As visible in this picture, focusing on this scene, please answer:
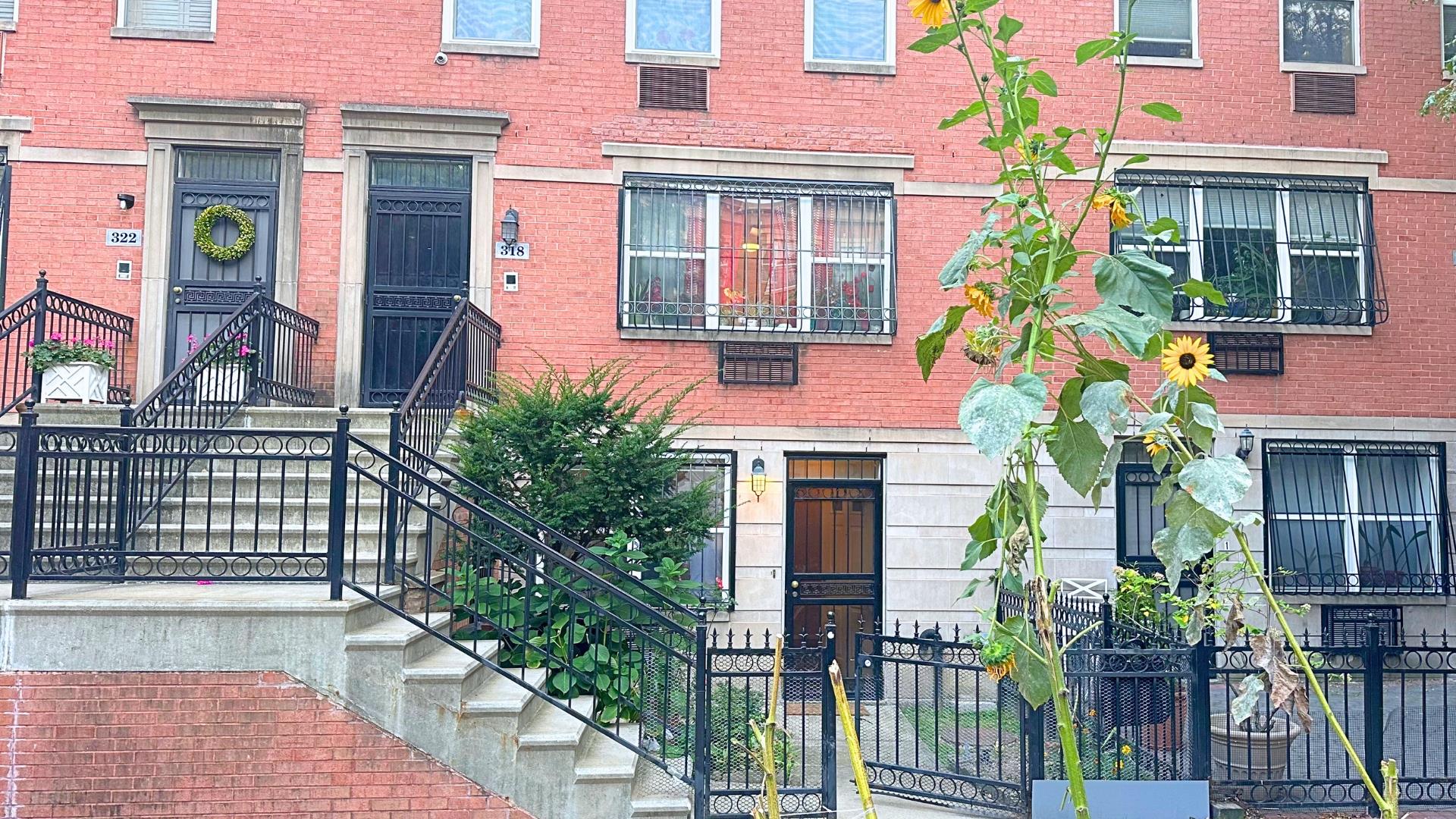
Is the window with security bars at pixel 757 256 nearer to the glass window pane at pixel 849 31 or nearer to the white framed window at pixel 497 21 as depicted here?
the glass window pane at pixel 849 31

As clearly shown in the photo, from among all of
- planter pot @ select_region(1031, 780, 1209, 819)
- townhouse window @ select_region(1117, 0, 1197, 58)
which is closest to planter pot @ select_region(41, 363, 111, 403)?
planter pot @ select_region(1031, 780, 1209, 819)

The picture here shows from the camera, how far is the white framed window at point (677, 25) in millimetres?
11422

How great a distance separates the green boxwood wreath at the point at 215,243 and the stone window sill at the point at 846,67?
6.34m

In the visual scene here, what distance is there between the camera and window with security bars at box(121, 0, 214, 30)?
10875 mm

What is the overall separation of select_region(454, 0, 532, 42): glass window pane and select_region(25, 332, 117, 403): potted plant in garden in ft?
16.7

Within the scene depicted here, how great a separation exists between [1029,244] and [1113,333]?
32 centimetres

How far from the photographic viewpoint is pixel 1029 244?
2625mm

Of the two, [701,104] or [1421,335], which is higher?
[701,104]

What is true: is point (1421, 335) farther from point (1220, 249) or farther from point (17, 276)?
point (17, 276)

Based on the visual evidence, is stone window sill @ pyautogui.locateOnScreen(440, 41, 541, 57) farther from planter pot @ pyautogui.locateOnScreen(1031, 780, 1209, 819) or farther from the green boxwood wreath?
planter pot @ pyautogui.locateOnScreen(1031, 780, 1209, 819)

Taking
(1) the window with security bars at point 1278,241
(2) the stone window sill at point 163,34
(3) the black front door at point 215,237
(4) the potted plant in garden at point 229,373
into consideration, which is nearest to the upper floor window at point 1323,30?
(1) the window with security bars at point 1278,241

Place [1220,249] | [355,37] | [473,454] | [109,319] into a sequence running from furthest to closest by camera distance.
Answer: [1220,249]
[355,37]
[109,319]
[473,454]

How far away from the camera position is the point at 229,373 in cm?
878

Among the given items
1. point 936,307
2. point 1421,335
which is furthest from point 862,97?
point 1421,335
